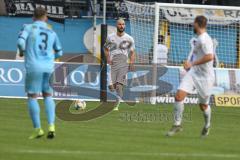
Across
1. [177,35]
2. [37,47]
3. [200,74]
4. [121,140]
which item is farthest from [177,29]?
[37,47]

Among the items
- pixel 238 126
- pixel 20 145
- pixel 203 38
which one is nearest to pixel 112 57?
pixel 238 126

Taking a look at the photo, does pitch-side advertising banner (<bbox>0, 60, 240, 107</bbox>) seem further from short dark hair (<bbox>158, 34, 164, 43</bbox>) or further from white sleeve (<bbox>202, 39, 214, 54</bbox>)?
white sleeve (<bbox>202, 39, 214, 54</bbox>)

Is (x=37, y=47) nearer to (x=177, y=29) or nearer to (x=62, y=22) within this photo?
(x=177, y=29)

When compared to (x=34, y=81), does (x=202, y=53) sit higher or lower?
higher

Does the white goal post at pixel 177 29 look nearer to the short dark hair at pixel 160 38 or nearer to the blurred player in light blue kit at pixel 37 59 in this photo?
the short dark hair at pixel 160 38

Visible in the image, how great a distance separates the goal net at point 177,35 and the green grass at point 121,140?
4.51m

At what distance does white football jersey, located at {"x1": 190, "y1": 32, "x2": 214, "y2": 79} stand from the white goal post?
999 cm

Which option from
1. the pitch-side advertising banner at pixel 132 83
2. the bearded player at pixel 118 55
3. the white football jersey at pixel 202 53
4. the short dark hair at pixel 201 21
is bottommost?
the pitch-side advertising banner at pixel 132 83

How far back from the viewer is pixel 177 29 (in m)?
27.5

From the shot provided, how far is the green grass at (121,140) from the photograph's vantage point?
41.0ft

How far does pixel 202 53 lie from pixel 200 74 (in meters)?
0.45

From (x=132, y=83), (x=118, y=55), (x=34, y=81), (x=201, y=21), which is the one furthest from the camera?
(x=132, y=83)

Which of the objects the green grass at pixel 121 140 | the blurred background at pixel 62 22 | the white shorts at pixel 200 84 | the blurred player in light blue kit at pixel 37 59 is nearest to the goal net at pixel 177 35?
the green grass at pixel 121 140

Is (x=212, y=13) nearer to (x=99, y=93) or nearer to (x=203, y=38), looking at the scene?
(x=99, y=93)
